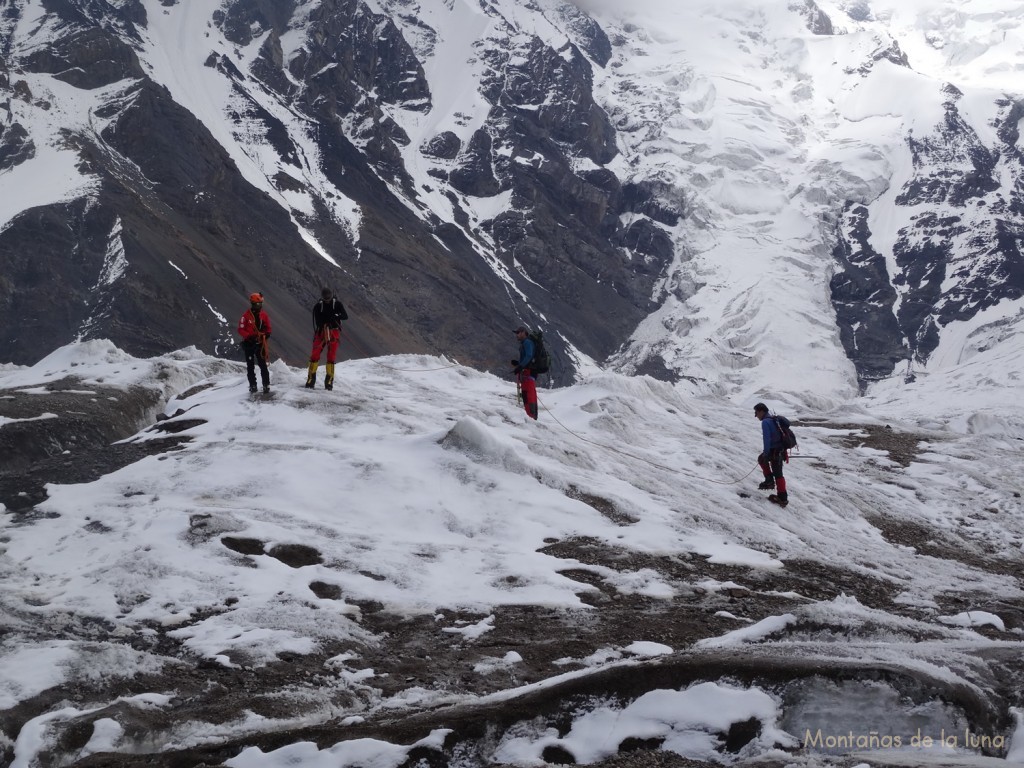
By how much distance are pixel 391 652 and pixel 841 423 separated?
22016 mm

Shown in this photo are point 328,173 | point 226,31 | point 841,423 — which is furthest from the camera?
point 226,31

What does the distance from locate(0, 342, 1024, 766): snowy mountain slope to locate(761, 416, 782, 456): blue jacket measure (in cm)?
99

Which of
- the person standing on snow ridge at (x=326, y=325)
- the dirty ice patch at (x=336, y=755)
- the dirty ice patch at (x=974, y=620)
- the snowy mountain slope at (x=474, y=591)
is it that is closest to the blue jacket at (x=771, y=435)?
the snowy mountain slope at (x=474, y=591)

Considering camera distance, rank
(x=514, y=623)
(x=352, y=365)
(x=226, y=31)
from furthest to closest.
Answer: (x=226, y=31) → (x=352, y=365) → (x=514, y=623)

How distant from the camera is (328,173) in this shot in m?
152

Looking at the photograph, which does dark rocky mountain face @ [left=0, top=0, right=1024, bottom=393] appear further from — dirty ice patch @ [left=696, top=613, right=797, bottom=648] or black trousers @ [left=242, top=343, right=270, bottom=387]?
dirty ice patch @ [left=696, top=613, right=797, bottom=648]

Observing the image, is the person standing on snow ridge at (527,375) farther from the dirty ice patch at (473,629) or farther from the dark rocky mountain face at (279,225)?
the dark rocky mountain face at (279,225)

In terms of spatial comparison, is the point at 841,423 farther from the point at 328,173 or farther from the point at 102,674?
the point at 328,173

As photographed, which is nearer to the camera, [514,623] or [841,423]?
[514,623]

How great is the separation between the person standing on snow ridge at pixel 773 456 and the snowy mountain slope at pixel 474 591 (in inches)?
15.2

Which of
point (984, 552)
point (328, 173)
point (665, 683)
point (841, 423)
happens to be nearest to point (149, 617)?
point (665, 683)

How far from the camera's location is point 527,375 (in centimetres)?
2019

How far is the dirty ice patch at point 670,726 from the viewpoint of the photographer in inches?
259

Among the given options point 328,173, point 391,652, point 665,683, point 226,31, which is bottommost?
point 391,652
